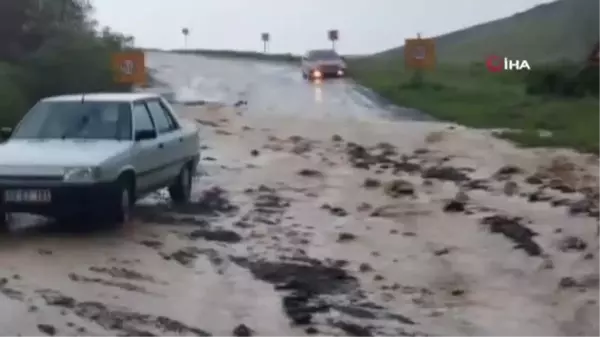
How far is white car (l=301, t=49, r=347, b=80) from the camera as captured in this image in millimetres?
55125

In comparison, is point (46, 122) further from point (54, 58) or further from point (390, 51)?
point (390, 51)

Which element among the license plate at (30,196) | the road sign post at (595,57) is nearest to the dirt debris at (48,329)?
the license plate at (30,196)

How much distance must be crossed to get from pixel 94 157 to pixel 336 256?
2564 mm

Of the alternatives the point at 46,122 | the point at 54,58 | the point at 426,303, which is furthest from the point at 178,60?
the point at 426,303

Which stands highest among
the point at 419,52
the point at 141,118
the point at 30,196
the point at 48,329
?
the point at 141,118

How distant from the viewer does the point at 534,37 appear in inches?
2306

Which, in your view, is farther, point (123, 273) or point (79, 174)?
point (79, 174)

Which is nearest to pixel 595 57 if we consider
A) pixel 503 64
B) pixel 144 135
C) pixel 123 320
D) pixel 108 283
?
pixel 503 64

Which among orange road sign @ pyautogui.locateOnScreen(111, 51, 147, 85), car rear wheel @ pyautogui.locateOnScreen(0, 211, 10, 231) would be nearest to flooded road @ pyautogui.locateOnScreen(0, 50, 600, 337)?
car rear wheel @ pyautogui.locateOnScreen(0, 211, 10, 231)

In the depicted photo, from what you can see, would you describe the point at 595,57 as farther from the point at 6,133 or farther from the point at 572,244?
the point at 6,133

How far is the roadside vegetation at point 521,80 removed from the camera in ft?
95.7

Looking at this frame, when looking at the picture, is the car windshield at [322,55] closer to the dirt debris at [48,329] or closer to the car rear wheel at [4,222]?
the car rear wheel at [4,222]

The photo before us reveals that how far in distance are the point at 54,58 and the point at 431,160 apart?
11.3 m

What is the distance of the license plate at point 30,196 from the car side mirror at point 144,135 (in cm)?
169
